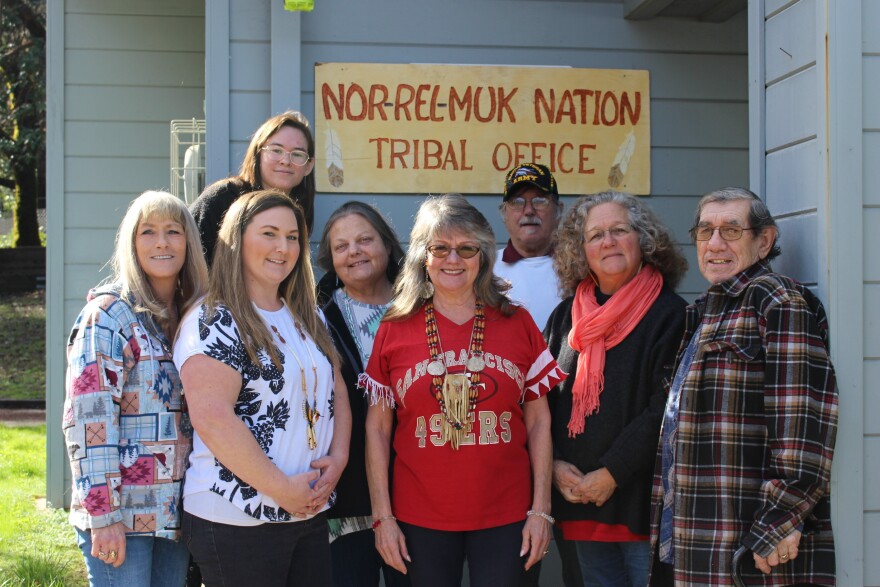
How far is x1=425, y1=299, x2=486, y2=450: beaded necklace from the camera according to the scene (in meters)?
2.45

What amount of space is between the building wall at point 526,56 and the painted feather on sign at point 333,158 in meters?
0.07

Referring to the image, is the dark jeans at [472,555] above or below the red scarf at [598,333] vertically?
below

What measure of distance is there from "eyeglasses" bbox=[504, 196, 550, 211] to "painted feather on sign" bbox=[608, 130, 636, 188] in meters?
0.82

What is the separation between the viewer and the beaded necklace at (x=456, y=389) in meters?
2.45

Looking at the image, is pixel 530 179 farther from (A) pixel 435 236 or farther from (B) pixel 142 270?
(B) pixel 142 270

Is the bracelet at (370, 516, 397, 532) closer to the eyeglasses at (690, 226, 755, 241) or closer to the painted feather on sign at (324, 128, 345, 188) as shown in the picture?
the eyeglasses at (690, 226, 755, 241)

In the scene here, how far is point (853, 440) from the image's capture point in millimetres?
2311

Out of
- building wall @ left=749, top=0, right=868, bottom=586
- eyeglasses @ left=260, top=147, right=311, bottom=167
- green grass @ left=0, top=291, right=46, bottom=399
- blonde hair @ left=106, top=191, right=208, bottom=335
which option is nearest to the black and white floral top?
blonde hair @ left=106, top=191, right=208, bottom=335

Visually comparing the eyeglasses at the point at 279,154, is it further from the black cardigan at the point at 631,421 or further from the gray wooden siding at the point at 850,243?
the gray wooden siding at the point at 850,243

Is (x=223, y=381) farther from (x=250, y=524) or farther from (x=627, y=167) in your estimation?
(x=627, y=167)

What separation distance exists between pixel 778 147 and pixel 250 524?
6.12 feet

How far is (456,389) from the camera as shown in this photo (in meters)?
2.45

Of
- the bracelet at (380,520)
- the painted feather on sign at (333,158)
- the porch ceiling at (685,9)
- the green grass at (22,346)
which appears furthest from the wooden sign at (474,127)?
the green grass at (22,346)

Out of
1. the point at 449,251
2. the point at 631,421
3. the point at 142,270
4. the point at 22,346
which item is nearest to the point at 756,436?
the point at 631,421
